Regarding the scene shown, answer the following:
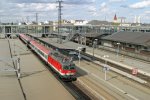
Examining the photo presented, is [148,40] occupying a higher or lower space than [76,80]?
higher

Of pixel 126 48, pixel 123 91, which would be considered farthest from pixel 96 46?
pixel 123 91

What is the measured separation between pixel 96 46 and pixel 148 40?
28839 millimetres

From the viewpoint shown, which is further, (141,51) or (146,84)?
(141,51)

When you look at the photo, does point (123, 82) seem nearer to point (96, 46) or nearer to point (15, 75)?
point (15, 75)

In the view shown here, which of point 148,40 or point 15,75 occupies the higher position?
point 148,40

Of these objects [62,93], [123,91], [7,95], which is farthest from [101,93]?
[7,95]

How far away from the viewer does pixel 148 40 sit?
63.1 meters

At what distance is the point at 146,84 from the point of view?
37.3 meters

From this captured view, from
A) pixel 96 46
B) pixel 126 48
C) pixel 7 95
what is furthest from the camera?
pixel 96 46

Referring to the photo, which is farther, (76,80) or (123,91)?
(76,80)

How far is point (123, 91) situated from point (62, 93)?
843 centimetres

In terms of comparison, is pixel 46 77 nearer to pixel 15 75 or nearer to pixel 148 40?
pixel 15 75

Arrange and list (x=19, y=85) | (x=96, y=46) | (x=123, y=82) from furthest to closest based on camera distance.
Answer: (x=96, y=46) → (x=123, y=82) → (x=19, y=85)

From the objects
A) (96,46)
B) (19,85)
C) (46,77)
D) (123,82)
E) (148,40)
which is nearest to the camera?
(19,85)
